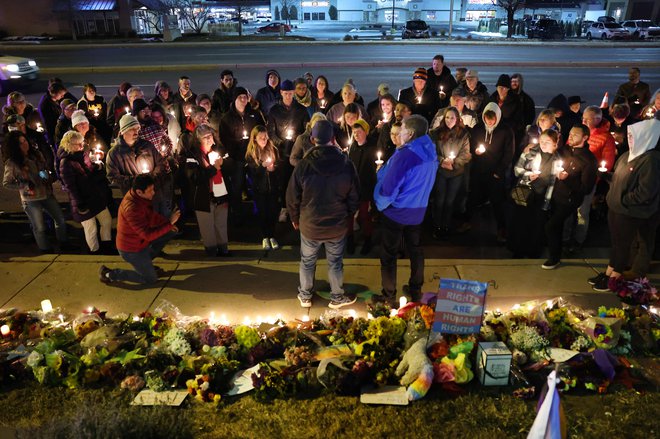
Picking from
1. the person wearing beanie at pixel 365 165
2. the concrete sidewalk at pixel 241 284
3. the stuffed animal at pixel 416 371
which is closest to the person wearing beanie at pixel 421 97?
the person wearing beanie at pixel 365 165

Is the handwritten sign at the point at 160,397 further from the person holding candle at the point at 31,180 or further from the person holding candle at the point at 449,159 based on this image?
the person holding candle at the point at 449,159

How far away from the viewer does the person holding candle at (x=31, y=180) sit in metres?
6.41

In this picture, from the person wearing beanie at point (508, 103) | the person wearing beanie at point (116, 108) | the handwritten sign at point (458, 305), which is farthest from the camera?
the person wearing beanie at point (116, 108)

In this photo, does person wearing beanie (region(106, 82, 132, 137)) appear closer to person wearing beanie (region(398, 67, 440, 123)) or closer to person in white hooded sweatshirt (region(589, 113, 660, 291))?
person wearing beanie (region(398, 67, 440, 123))

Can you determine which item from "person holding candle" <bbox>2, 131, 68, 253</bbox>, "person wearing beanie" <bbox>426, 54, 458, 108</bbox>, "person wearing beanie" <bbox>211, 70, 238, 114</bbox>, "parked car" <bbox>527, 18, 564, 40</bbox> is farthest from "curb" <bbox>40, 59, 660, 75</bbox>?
"person holding candle" <bbox>2, 131, 68, 253</bbox>

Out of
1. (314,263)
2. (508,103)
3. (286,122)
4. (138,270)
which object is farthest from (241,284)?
(508,103)

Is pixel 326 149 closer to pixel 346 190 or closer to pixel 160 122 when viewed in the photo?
pixel 346 190

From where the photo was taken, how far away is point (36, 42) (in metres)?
35.8

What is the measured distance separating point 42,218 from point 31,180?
568 mm

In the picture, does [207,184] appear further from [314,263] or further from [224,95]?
[224,95]

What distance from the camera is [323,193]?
5.16 m

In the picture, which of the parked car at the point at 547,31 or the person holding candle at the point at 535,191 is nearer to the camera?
the person holding candle at the point at 535,191

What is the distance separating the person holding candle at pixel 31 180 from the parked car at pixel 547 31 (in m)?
39.6

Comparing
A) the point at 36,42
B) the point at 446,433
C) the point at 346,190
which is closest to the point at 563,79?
the point at 346,190
